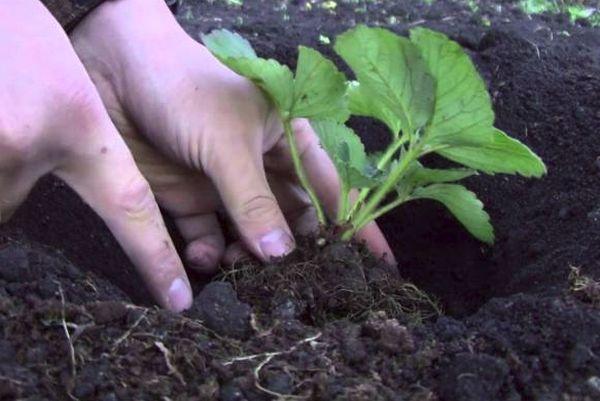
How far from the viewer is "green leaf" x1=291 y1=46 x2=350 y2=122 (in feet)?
3.84

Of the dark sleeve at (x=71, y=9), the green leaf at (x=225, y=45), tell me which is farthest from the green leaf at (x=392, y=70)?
the dark sleeve at (x=71, y=9)

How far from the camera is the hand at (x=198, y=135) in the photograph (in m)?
1.34

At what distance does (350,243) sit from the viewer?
4.30ft

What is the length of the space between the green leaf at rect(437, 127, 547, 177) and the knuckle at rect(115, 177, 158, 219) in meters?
0.43

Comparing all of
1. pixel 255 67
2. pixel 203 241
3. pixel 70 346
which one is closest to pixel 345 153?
pixel 255 67

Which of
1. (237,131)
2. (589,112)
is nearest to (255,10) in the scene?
(589,112)

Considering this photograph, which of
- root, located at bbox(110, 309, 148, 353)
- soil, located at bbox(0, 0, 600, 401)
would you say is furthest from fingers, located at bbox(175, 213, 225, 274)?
root, located at bbox(110, 309, 148, 353)

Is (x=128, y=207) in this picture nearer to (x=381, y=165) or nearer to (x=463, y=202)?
(x=381, y=165)

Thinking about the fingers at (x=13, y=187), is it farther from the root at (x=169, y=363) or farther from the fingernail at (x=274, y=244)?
the root at (x=169, y=363)

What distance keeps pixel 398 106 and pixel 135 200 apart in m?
0.39

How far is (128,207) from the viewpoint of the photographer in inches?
48.2

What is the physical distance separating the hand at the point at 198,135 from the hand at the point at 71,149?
0.15 m

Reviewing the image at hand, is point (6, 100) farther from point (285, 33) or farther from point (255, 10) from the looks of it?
point (255, 10)

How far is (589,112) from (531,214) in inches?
12.4
